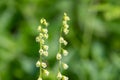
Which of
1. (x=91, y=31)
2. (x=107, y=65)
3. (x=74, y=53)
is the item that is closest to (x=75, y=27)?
(x=91, y=31)

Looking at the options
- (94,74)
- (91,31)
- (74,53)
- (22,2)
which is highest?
(22,2)

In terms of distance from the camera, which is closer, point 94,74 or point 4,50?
point 94,74

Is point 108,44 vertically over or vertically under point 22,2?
under

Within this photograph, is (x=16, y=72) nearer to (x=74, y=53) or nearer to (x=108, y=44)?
(x=74, y=53)

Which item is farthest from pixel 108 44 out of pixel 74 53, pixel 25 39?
pixel 25 39

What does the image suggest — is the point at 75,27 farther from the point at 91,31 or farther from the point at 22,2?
the point at 22,2

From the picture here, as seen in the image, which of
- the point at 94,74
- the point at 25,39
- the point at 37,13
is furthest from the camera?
the point at 37,13

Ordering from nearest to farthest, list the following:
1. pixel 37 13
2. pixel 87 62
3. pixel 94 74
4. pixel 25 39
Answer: pixel 94 74
pixel 87 62
pixel 25 39
pixel 37 13
